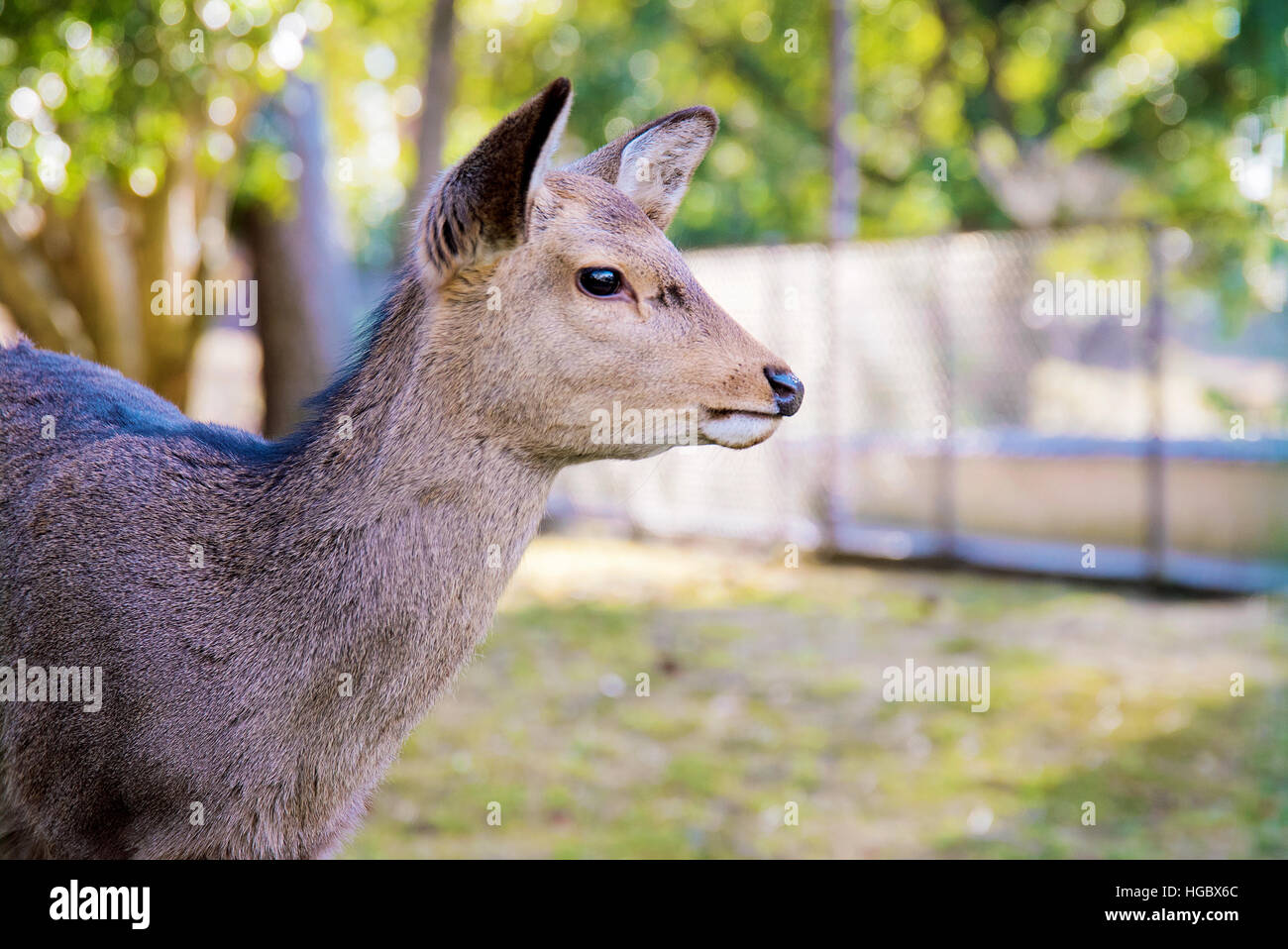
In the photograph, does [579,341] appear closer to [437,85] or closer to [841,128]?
[437,85]

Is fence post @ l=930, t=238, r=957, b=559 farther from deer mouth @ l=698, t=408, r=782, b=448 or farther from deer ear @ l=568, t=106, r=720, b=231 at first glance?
deer mouth @ l=698, t=408, r=782, b=448

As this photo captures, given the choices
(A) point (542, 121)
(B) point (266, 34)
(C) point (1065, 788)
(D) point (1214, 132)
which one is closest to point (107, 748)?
(A) point (542, 121)

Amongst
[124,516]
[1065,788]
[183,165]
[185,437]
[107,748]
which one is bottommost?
[1065,788]

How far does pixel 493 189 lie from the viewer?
2.78 meters

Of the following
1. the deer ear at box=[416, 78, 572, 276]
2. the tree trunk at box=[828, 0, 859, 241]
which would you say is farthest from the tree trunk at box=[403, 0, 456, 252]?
the deer ear at box=[416, 78, 572, 276]

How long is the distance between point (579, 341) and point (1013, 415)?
33.5ft

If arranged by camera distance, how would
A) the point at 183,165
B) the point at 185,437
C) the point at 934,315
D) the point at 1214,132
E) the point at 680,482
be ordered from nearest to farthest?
the point at 185,437
the point at 183,165
the point at 934,315
the point at 680,482
the point at 1214,132

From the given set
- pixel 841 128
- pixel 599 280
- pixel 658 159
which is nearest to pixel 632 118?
pixel 841 128

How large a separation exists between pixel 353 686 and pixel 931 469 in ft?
33.5

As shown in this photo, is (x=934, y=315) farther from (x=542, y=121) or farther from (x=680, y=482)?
(x=542, y=121)

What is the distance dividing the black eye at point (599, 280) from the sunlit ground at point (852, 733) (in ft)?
4.81

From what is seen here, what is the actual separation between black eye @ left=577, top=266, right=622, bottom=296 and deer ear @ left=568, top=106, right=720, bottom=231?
36 centimetres

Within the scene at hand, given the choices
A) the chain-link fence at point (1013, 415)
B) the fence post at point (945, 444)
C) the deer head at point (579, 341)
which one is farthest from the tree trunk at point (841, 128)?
the deer head at point (579, 341)

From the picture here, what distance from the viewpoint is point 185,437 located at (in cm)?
327
